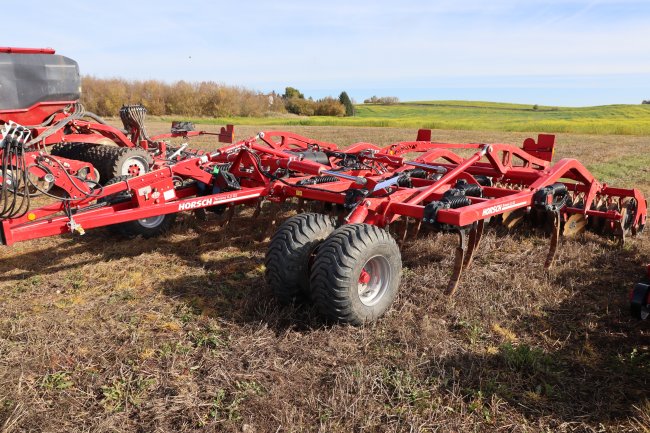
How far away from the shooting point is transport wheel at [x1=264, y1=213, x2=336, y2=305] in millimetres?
3359

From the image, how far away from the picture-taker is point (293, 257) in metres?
3.34

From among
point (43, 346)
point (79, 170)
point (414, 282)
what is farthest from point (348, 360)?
point (79, 170)

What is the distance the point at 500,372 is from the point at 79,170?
5858 millimetres

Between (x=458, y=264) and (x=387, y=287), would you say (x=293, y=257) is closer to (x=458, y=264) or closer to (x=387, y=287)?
(x=387, y=287)

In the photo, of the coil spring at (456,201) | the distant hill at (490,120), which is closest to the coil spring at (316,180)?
the coil spring at (456,201)

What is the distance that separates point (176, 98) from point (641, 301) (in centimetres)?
3872

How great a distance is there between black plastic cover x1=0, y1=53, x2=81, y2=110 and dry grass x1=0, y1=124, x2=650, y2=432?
236 cm

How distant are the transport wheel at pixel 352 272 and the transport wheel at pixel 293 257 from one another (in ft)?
0.51

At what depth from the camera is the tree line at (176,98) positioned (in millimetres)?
36219

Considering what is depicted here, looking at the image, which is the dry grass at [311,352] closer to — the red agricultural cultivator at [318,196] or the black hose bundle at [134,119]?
the red agricultural cultivator at [318,196]

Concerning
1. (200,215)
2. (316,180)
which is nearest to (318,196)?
(316,180)

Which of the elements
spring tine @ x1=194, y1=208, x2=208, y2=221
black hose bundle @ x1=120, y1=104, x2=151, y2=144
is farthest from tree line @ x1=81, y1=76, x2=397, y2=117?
spring tine @ x1=194, y1=208, x2=208, y2=221

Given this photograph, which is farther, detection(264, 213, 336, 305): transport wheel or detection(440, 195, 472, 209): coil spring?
detection(440, 195, 472, 209): coil spring

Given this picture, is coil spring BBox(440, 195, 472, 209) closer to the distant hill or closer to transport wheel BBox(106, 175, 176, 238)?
transport wheel BBox(106, 175, 176, 238)
